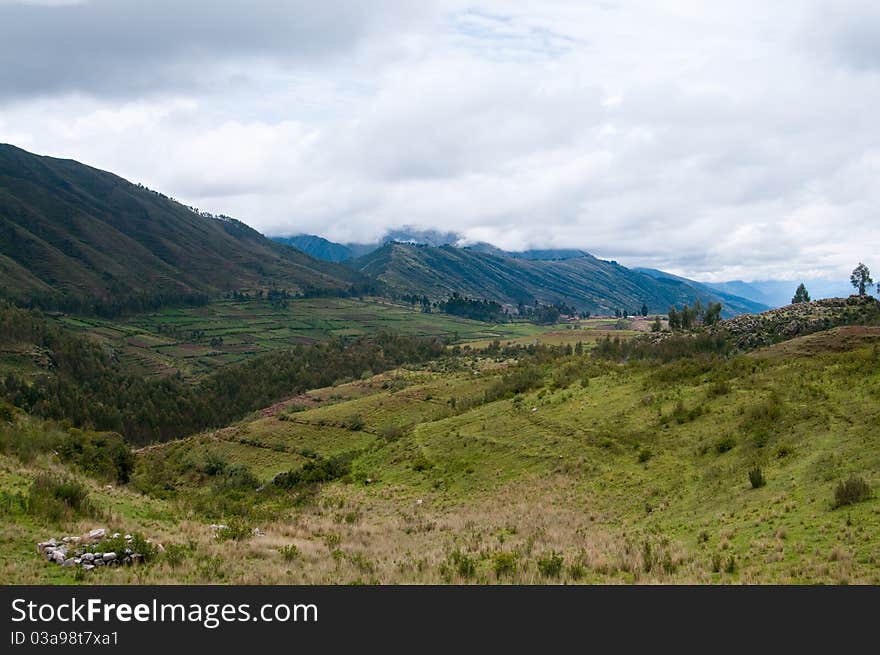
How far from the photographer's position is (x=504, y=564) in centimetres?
1761

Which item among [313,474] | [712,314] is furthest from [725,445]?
[712,314]

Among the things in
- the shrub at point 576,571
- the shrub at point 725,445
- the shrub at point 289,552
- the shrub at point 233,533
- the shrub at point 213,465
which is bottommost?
the shrub at point 213,465

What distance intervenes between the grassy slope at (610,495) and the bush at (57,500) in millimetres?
1464

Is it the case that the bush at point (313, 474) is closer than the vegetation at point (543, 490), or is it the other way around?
the vegetation at point (543, 490)

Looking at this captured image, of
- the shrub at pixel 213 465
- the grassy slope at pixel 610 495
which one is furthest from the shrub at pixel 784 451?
the shrub at pixel 213 465

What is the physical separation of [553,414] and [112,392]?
470ft

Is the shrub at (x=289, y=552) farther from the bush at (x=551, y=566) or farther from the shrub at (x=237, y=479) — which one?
the shrub at (x=237, y=479)

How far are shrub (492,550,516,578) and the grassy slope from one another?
0.54ft

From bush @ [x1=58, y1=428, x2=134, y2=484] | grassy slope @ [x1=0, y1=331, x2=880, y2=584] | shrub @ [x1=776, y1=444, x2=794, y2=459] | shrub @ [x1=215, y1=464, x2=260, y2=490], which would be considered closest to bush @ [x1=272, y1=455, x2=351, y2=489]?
grassy slope @ [x1=0, y1=331, x2=880, y2=584]

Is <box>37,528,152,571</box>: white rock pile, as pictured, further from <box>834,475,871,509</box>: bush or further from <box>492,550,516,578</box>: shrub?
<box>834,475,871,509</box>: bush

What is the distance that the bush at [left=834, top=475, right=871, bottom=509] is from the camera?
1864cm

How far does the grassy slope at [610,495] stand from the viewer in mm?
16922

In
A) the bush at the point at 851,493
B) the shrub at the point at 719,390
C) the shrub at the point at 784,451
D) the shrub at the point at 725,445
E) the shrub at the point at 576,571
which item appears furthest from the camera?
the shrub at the point at 719,390

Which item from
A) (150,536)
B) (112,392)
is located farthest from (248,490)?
(112,392)
